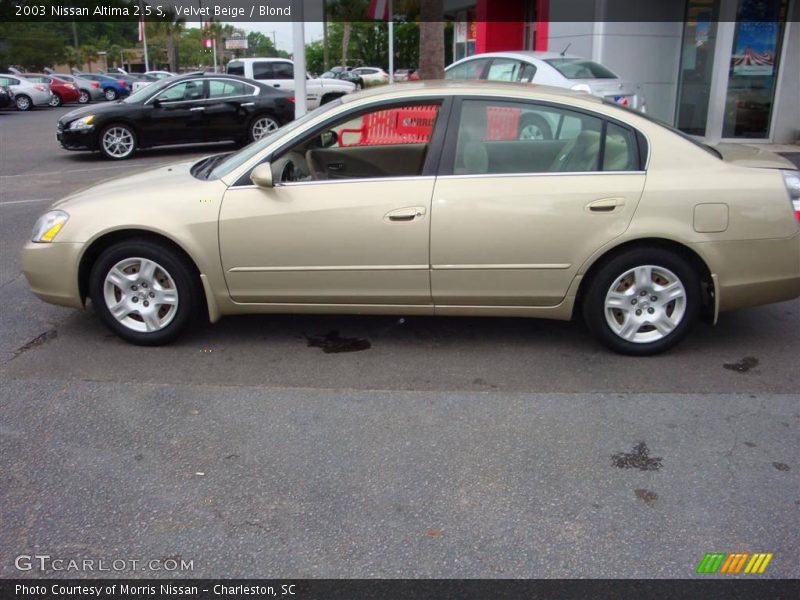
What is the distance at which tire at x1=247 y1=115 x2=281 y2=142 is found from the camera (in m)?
14.3

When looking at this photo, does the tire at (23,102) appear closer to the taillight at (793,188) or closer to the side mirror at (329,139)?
the side mirror at (329,139)

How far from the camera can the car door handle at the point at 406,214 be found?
4.37m

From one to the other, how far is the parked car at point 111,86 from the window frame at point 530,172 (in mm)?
38718

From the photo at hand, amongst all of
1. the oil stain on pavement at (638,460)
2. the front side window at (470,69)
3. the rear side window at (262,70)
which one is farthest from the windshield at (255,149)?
the rear side window at (262,70)

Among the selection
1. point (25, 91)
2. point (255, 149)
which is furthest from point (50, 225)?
point (25, 91)

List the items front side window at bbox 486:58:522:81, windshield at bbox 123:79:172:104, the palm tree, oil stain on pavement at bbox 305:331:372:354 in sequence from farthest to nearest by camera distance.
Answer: windshield at bbox 123:79:172:104 → the palm tree → front side window at bbox 486:58:522:81 → oil stain on pavement at bbox 305:331:372:354

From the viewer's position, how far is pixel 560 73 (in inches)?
428

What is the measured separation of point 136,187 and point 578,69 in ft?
27.2

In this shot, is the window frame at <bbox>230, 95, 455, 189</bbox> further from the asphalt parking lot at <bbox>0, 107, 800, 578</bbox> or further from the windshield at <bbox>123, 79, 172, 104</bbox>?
the windshield at <bbox>123, 79, 172, 104</bbox>

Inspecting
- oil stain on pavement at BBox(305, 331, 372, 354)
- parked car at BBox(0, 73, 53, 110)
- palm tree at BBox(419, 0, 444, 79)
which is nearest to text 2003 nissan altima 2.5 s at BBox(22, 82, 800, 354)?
oil stain on pavement at BBox(305, 331, 372, 354)

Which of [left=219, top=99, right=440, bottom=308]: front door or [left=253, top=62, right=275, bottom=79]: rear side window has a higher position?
[left=253, top=62, right=275, bottom=79]: rear side window

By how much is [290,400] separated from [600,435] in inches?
64.0

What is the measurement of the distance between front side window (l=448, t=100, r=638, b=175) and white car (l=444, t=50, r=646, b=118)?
20.6ft
